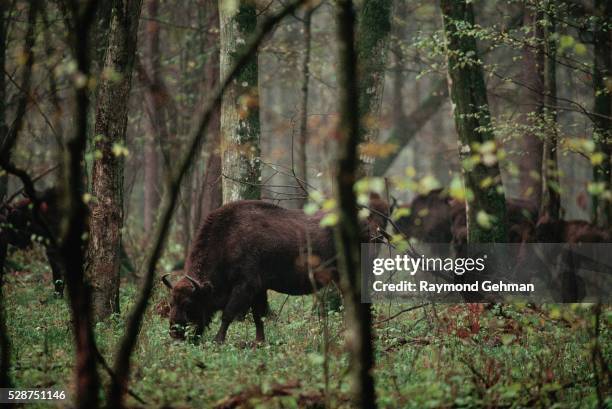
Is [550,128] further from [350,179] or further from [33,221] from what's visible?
[33,221]

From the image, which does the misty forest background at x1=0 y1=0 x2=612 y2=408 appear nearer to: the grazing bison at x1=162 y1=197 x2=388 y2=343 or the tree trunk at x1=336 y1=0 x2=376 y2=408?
the tree trunk at x1=336 y1=0 x2=376 y2=408

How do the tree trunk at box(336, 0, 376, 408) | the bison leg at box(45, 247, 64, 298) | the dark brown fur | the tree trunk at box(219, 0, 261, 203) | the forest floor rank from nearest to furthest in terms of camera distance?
1. the tree trunk at box(336, 0, 376, 408)
2. the forest floor
3. the tree trunk at box(219, 0, 261, 203)
4. the bison leg at box(45, 247, 64, 298)
5. the dark brown fur

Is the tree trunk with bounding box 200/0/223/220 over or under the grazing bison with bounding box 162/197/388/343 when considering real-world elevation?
over

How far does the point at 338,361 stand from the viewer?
7832mm

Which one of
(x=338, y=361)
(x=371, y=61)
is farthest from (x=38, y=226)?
(x=338, y=361)

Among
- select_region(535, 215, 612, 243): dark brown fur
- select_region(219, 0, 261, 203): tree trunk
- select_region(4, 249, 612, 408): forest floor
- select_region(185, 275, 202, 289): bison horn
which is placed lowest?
select_region(4, 249, 612, 408): forest floor

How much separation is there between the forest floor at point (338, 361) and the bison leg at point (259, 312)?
181 mm

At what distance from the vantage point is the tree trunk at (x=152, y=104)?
19422mm

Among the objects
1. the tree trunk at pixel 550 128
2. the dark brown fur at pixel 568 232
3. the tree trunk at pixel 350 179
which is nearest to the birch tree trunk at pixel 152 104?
the tree trunk at pixel 550 128

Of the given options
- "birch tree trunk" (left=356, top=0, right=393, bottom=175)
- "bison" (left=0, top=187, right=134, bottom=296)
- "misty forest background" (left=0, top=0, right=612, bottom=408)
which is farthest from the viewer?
"bison" (left=0, top=187, right=134, bottom=296)

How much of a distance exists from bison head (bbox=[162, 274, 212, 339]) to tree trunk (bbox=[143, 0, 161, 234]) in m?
8.81

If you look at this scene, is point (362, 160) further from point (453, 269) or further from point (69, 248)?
point (69, 248)

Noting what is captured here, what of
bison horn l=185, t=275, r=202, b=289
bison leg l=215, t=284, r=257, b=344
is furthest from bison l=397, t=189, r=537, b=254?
bison horn l=185, t=275, r=202, b=289

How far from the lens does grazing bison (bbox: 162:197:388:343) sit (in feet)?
34.7
